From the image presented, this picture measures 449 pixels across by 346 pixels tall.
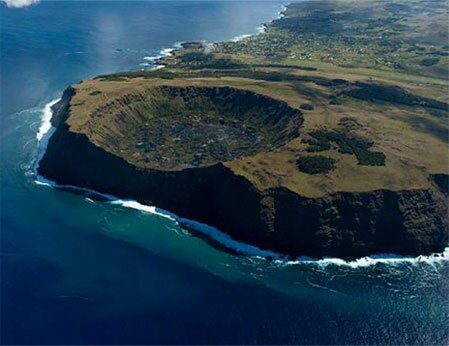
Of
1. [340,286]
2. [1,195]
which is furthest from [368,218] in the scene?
[1,195]

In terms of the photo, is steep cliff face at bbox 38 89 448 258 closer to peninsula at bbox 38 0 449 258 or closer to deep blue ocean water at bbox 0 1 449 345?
peninsula at bbox 38 0 449 258

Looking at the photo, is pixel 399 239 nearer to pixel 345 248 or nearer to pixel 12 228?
pixel 345 248

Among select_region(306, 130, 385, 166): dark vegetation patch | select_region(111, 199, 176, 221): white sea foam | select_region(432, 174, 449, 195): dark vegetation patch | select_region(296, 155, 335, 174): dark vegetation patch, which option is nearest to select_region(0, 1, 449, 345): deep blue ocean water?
select_region(111, 199, 176, 221): white sea foam

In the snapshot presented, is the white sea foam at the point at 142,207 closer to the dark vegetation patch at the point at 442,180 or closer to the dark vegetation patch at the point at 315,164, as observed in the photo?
the dark vegetation patch at the point at 315,164

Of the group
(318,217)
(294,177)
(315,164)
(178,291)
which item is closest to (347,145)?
(315,164)

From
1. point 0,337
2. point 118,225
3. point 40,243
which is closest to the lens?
point 0,337

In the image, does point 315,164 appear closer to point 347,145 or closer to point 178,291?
point 347,145

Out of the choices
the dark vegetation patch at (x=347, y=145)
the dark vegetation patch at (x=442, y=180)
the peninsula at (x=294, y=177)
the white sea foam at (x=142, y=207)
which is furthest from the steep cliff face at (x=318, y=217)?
the dark vegetation patch at (x=347, y=145)
